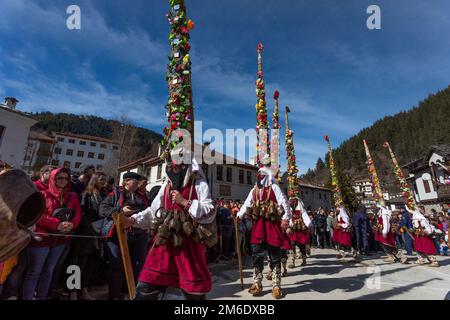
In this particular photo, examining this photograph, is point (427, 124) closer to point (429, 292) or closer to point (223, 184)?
point (223, 184)

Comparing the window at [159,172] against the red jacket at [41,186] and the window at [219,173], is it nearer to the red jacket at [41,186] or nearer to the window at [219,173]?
the window at [219,173]

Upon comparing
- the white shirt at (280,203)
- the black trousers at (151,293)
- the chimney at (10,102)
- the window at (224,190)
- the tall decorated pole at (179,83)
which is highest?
the chimney at (10,102)

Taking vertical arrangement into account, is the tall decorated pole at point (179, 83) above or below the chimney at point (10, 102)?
below

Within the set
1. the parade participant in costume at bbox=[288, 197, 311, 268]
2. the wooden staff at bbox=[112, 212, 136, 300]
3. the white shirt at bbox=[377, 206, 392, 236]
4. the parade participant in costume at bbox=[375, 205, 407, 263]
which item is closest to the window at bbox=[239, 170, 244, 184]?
the white shirt at bbox=[377, 206, 392, 236]

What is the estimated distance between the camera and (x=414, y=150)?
273ft

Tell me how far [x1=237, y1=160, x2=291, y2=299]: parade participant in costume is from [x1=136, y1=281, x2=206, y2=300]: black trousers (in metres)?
2.56

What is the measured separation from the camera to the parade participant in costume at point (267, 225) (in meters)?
4.74

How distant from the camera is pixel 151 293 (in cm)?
247

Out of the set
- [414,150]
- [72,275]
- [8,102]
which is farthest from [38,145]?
[414,150]

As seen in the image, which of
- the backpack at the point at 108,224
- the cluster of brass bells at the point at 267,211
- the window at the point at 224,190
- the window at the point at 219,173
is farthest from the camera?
the window at the point at 219,173

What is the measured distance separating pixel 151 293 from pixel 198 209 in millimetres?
959

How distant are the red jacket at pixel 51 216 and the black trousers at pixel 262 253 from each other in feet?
10.9

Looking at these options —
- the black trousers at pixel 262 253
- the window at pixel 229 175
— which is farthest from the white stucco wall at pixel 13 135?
the black trousers at pixel 262 253
